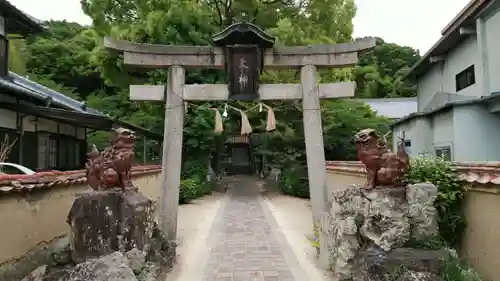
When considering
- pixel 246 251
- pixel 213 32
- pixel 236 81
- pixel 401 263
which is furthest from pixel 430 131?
pixel 213 32

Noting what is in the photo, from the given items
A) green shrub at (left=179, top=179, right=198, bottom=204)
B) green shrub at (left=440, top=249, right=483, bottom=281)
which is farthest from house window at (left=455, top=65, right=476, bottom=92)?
green shrub at (left=179, top=179, right=198, bottom=204)

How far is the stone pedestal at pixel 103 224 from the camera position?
18.6ft

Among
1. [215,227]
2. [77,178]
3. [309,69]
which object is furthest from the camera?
[215,227]

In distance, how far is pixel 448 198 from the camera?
5824mm

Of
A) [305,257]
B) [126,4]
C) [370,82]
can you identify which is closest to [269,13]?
[126,4]

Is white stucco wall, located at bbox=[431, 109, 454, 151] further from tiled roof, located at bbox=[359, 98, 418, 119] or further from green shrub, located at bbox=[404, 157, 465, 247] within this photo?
tiled roof, located at bbox=[359, 98, 418, 119]

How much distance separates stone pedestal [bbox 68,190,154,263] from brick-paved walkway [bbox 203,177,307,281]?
192 cm

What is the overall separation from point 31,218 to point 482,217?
Result: 6184 millimetres

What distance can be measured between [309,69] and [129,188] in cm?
540

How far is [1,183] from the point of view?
464cm

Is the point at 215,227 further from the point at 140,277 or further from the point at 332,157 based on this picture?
the point at 332,157

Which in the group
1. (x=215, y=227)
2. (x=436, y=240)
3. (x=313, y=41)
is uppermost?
(x=313, y=41)

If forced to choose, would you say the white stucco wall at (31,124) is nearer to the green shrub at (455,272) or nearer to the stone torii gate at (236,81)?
the stone torii gate at (236,81)

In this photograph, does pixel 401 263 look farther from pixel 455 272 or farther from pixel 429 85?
pixel 429 85
